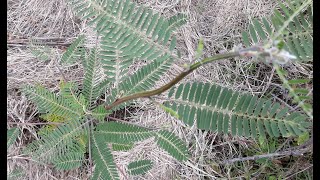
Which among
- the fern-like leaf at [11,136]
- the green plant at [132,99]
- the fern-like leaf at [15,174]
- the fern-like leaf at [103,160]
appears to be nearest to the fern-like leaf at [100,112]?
the green plant at [132,99]

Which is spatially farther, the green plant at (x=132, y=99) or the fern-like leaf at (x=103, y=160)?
the fern-like leaf at (x=103, y=160)

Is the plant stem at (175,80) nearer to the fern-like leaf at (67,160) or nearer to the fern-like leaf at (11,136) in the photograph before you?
the fern-like leaf at (67,160)

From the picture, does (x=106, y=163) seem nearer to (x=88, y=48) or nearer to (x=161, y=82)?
(x=161, y=82)

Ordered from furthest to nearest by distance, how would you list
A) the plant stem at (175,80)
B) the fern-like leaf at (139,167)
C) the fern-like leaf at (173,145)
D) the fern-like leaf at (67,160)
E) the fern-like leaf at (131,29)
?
the fern-like leaf at (139,167), the fern-like leaf at (67,160), the fern-like leaf at (173,145), the fern-like leaf at (131,29), the plant stem at (175,80)

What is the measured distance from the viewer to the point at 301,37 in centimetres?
156

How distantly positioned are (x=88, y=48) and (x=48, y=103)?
0.83m

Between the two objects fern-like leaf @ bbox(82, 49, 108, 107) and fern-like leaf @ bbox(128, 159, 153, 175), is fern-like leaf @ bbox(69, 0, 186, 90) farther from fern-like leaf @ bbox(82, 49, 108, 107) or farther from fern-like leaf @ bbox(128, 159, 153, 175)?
fern-like leaf @ bbox(128, 159, 153, 175)

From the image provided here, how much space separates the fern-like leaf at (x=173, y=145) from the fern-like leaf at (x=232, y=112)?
0.51 meters

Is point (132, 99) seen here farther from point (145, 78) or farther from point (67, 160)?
point (67, 160)

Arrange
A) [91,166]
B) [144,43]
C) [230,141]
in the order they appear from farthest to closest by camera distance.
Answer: [230,141], [91,166], [144,43]

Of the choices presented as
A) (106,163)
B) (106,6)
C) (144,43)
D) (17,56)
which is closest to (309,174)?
(106,163)

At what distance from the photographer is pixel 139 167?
7.99 ft

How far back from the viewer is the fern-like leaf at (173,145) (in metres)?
2.14

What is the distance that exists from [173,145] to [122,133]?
12.4 inches
